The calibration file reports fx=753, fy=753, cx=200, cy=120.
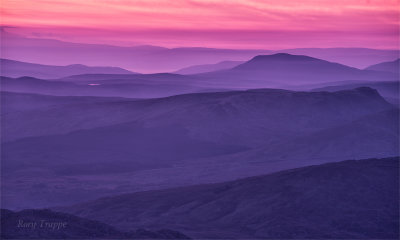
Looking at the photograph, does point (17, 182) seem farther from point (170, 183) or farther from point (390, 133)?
point (390, 133)

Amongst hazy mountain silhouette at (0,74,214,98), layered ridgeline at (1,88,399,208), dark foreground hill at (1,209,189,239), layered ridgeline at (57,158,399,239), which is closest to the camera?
dark foreground hill at (1,209,189,239)

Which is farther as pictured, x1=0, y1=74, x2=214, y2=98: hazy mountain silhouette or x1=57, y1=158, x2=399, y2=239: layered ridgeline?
x1=0, y1=74, x2=214, y2=98: hazy mountain silhouette

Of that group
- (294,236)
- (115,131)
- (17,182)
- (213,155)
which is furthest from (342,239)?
(115,131)

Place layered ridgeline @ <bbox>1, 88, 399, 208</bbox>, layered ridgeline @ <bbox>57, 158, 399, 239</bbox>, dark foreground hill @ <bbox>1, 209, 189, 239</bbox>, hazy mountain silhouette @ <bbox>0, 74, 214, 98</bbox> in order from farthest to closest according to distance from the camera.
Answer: hazy mountain silhouette @ <bbox>0, 74, 214, 98</bbox> → layered ridgeline @ <bbox>1, 88, 399, 208</bbox> → layered ridgeline @ <bbox>57, 158, 399, 239</bbox> → dark foreground hill @ <bbox>1, 209, 189, 239</bbox>

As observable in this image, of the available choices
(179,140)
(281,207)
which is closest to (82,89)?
(179,140)

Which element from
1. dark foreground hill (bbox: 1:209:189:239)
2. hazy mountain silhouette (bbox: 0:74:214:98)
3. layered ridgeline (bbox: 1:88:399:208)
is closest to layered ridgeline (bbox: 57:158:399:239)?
dark foreground hill (bbox: 1:209:189:239)

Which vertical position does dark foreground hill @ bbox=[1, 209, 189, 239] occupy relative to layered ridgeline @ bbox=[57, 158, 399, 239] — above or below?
above

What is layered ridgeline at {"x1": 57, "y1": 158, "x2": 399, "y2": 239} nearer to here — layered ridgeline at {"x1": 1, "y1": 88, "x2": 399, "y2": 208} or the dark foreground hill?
the dark foreground hill
